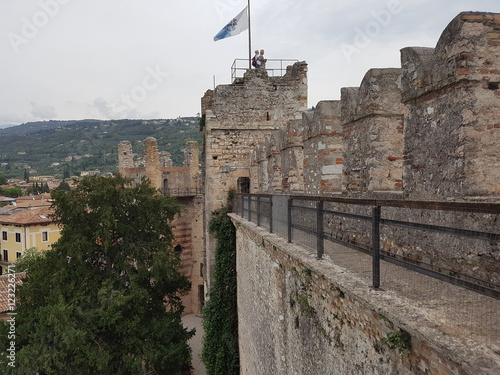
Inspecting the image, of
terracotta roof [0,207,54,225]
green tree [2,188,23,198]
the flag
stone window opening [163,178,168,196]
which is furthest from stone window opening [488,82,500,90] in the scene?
green tree [2,188,23,198]

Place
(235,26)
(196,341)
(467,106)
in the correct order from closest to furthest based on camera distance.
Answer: (467,106) < (235,26) < (196,341)

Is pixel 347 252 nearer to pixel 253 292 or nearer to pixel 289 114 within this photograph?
pixel 253 292

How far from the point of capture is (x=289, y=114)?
13.8 m

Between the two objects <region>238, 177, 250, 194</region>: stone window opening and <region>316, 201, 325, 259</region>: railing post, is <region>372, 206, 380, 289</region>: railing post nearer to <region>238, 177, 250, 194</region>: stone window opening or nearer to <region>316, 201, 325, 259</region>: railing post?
<region>316, 201, 325, 259</region>: railing post

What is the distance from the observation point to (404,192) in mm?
3768

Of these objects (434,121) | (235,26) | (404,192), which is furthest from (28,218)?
(434,121)

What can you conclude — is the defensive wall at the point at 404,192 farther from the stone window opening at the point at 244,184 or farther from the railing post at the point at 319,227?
the stone window opening at the point at 244,184

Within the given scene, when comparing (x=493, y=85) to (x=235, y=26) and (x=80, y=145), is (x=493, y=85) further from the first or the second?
(x=80, y=145)

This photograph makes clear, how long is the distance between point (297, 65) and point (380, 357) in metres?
12.4

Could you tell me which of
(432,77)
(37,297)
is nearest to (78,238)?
(37,297)

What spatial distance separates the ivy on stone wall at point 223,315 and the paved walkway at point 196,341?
132 inches

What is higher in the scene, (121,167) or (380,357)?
(121,167)

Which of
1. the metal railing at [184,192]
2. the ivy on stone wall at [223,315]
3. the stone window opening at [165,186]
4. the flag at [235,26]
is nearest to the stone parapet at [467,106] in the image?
the ivy on stone wall at [223,315]

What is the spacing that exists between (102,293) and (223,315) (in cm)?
423
